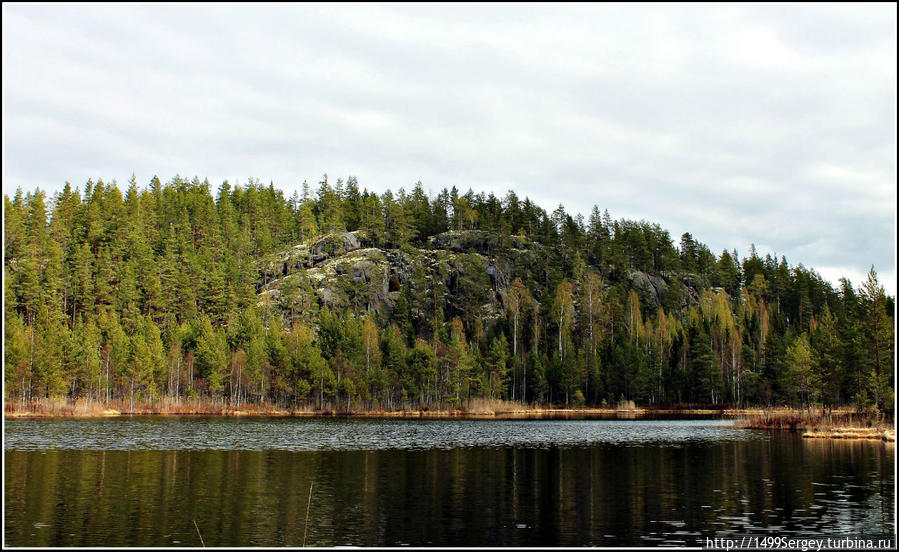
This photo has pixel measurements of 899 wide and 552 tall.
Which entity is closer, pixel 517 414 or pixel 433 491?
pixel 433 491

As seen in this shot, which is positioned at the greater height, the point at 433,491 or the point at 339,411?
the point at 433,491

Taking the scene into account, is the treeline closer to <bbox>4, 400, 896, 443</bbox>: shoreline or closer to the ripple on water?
<bbox>4, 400, 896, 443</bbox>: shoreline

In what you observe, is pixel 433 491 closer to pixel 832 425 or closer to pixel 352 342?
pixel 832 425

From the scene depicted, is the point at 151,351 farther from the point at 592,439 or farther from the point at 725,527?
the point at 725,527

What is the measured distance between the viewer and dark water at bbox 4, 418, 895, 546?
27.5 metres

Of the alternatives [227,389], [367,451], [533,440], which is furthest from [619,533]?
[227,389]

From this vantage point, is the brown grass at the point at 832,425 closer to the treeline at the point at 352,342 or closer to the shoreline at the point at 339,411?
the treeline at the point at 352,342

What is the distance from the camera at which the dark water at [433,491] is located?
2752cm

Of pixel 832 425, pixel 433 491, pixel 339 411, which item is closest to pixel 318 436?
pixel 433 491

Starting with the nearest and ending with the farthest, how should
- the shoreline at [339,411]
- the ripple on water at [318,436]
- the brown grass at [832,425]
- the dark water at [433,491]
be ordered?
the dark water at [433,491]
the ripple on water at [318,436]
the brown grass at [832,425]
the shoreline at [339,411]

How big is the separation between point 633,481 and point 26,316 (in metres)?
142

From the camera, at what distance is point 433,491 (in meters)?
37.6

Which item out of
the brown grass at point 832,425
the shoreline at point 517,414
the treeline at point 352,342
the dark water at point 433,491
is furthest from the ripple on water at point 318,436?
the treeline at point 352,342

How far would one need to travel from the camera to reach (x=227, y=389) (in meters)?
139
